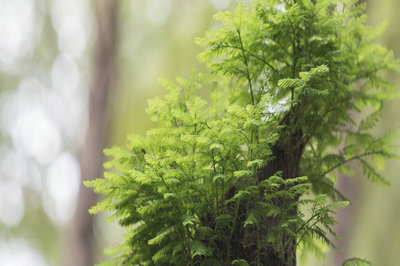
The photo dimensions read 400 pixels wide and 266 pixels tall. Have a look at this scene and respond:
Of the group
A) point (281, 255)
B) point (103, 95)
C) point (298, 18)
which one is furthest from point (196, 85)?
point (103, 95)

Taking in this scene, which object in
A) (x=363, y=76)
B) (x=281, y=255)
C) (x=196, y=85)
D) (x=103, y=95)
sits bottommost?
(x=281, y=255)

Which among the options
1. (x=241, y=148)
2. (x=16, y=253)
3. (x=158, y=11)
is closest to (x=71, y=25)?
(x=158, y=11)

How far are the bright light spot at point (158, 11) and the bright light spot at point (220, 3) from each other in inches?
47.3

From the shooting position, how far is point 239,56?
2727mm

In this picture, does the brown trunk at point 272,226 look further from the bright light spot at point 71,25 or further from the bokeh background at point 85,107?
the bright light spot at point 71,25

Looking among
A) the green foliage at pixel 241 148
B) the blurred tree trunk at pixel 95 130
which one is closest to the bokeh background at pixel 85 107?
the blurred tree trunk at pixel 95 130

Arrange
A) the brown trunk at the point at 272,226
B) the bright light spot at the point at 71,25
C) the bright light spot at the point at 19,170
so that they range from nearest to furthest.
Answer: the brown trunk at the point at 272,226, the bright light spot at the point at 71,25, the bright light spot at the point at 19,170

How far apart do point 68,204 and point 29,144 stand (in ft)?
5.74

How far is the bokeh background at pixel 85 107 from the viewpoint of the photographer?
21.5 feet

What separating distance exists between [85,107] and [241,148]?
489 centimetres

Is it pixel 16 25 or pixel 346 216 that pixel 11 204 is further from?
pixel 346 216

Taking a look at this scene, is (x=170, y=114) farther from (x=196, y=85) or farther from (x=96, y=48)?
(x=96, y=48)

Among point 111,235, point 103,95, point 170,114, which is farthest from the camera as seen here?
point 111,235

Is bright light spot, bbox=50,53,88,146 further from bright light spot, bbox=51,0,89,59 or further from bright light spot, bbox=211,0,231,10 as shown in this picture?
bright light spot, bbox=211,0,231,10
